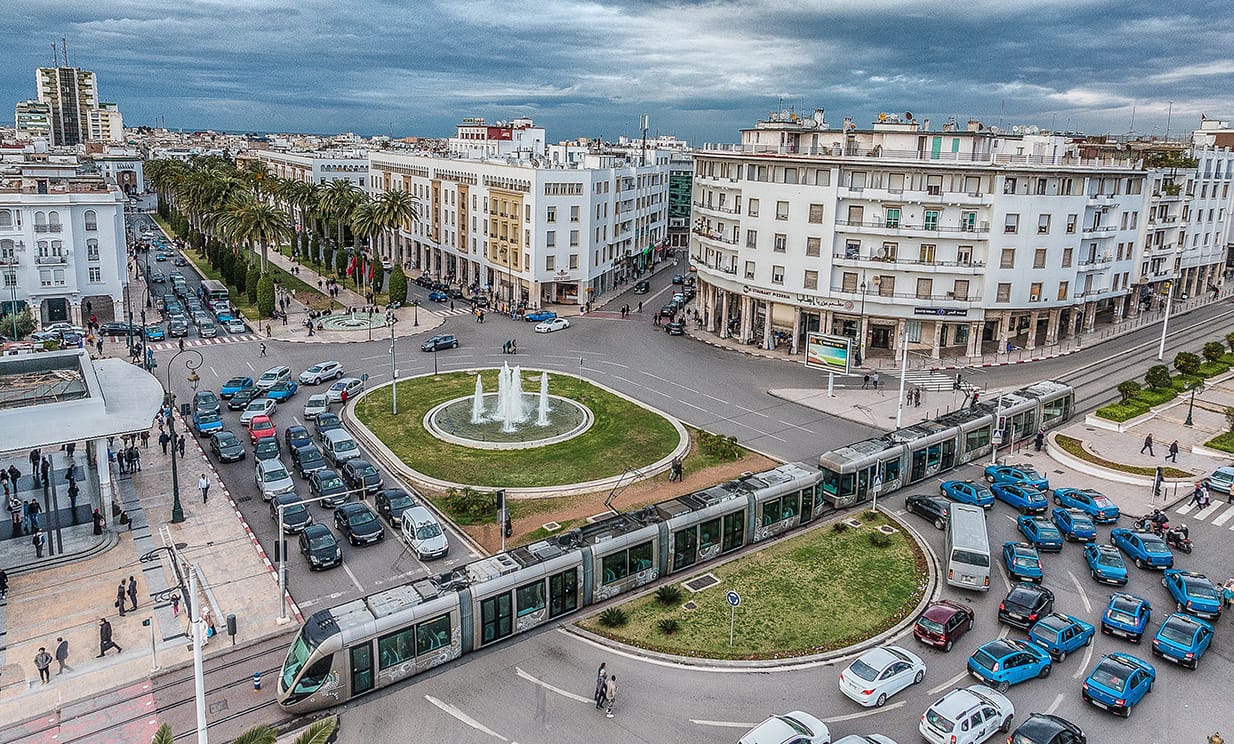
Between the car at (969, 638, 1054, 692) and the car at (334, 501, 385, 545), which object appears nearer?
the car at (969, 638, 1054, 692)

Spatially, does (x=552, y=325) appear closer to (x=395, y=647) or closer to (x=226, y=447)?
(x=226, y=447)

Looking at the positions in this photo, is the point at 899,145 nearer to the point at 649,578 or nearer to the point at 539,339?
the point at 539,339

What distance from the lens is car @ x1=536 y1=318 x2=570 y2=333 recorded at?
87000 millimetres

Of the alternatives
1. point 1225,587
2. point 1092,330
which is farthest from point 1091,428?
point 1092,330

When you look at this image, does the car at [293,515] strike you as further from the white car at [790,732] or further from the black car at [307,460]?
the white car at [790,732]

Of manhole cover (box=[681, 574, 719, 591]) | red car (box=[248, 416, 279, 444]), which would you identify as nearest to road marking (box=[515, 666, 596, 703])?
manhole cover (box=[681, 574, 719, 591])

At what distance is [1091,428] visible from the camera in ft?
193

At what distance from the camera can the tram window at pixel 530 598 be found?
106 ft

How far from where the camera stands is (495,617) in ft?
104

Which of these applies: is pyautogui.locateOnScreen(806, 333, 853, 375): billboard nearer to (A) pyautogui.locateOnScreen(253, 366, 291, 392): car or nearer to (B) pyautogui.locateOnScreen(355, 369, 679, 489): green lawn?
(B) pyautogui.locateOnScreen(355, 369, 679, 489): green lawn

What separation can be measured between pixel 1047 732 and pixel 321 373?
183 ft

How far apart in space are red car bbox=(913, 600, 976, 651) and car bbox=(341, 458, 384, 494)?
28.0 metres

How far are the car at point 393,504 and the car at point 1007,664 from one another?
26227 millimetres

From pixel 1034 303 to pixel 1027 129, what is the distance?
28119 mm
